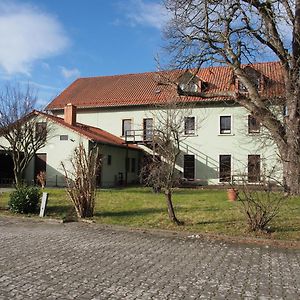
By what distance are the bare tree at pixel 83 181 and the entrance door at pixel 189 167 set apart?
22.9m

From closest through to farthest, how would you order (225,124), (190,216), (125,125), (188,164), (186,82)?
(190,216) < (186,82) < (225,124) < (188,164) < (125,125)

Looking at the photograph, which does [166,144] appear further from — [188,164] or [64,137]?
[188,164]

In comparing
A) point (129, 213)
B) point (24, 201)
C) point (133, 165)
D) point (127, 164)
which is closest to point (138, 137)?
point (127, 164)

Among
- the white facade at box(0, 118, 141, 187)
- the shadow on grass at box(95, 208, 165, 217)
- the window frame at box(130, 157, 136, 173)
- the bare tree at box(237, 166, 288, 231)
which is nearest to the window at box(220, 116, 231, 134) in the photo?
the window frame at box(130, 157, 136, 173)

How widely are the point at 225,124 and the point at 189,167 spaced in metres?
4.91

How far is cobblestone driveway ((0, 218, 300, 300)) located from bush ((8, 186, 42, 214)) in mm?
3524

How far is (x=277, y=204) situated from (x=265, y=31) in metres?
10.3

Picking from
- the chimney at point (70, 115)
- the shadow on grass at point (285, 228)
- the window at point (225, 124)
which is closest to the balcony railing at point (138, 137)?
the chimney at point (70, 115)

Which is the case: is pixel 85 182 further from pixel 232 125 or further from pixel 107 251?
pixel 232 125

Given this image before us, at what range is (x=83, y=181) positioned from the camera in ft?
42.5

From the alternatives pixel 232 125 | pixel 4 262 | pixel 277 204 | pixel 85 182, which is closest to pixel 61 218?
pixel 85 182

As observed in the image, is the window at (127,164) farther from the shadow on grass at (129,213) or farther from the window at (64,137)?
the shadow on grass at (129,213)

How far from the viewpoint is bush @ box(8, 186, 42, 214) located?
14.2m

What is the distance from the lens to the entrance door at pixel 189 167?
3559 centimetres
